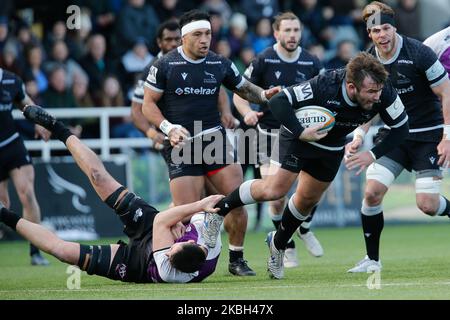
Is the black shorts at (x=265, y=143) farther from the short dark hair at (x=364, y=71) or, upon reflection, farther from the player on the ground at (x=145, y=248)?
the short dark hair at (x=364, y=71)

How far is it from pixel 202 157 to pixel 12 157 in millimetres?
3462

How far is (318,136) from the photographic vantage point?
1024 cm

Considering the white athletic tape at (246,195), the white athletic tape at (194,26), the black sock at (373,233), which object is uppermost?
the white athletic tape at (194,26)

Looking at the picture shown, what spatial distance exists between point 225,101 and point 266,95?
161 cm

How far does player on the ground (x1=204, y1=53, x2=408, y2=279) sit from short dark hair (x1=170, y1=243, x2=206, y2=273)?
→ 39 centimetres

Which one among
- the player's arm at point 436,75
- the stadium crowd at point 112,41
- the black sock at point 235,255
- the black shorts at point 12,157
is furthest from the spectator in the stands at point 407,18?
the black sock at point 235,255

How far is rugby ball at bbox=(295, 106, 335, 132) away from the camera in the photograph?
33.9 ft

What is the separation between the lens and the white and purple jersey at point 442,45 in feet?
39.3

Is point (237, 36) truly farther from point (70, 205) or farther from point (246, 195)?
point (246, 195)

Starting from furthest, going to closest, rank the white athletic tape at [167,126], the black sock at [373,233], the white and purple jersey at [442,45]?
1. the white and purple jersey at [442,45]
2. the black sock at [373,233]
3. the white athletic tape at [167,126]

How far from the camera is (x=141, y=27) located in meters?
20.4
